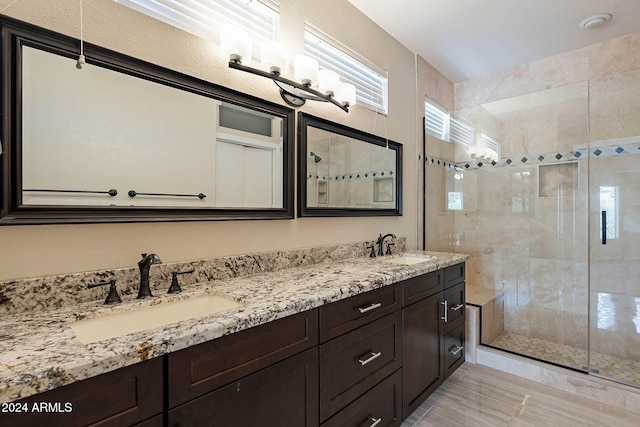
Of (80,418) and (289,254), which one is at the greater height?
(289,254)

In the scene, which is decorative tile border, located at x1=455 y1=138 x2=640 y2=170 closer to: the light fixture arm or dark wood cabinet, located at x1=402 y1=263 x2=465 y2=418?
dark wood cabinet, located at x1=402 y1=263 x2=465 y2=418

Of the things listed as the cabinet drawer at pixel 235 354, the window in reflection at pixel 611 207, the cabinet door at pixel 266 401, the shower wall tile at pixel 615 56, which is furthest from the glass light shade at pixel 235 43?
the shower wall tile at pixel 615 56

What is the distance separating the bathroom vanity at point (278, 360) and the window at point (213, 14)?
3.77 ft

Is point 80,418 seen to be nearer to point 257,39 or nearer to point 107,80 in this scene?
point 107,80

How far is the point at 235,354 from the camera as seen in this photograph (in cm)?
93

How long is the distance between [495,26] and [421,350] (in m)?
2.48

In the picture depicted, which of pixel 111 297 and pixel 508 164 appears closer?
pixel 111 297

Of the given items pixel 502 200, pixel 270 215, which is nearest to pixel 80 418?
pixel 270 215

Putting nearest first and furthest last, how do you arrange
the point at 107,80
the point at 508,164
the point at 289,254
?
the point at 107,80 < the point at 289,254 < the point at 508,164

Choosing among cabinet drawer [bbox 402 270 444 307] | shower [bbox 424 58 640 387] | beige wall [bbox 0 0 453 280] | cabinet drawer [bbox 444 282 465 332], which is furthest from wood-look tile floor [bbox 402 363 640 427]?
beige wall [bbox 0 0 453 280]

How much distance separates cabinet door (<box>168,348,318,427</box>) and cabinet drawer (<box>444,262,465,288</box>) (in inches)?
49.7

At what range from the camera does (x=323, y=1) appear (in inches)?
78.0

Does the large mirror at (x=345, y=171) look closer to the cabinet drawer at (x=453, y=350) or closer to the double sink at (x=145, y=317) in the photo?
the double sink at (x=145, y=317)

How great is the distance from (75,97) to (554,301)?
11.9 ft
